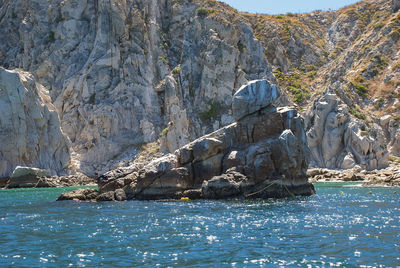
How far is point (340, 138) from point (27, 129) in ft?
201

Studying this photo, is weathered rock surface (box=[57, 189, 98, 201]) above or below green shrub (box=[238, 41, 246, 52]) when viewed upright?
below

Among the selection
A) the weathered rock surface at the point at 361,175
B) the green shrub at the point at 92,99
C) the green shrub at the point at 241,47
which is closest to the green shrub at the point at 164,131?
the green shrub at the point at 92,99

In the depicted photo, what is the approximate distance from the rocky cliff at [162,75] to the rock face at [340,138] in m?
0.22

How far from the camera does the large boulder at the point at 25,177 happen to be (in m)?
70.6

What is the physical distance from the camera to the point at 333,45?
144750 millimetres

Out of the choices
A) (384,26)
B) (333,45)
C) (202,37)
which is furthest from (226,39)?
(333,45)

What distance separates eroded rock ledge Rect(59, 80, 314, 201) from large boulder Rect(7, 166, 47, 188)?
1213 inches

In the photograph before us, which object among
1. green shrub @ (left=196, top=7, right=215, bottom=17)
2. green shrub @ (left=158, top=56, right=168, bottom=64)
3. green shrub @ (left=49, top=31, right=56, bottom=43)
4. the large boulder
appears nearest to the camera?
the large boulder

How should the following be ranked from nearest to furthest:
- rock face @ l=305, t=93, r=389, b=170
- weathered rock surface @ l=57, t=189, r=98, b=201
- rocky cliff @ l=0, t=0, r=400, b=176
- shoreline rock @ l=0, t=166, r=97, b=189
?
weathered rock surface @ l=57, t=189, r=98, b=201, shoreline rock @ l=0, t=166, r=97, b=189, rock face @ l=305, t=93, r=389, b=170, rocky cliff @ l=0, t=0, r=400, b=176

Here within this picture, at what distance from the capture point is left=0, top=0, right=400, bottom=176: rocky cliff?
89.6m

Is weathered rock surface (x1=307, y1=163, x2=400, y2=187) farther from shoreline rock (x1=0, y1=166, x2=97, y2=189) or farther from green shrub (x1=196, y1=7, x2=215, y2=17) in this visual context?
green shrub (x1=196, y1=7, x2=215, y2=17)

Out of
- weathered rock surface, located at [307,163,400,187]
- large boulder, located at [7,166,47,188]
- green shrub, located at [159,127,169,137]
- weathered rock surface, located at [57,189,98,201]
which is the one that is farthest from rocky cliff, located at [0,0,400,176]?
weathered rock surface, located at [57,189,98,201]

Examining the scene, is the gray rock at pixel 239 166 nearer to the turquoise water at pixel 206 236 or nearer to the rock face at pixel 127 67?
the turquoise water at pixel 206 236

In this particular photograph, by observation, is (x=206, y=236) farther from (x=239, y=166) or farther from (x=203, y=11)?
(x=203, y=11)
